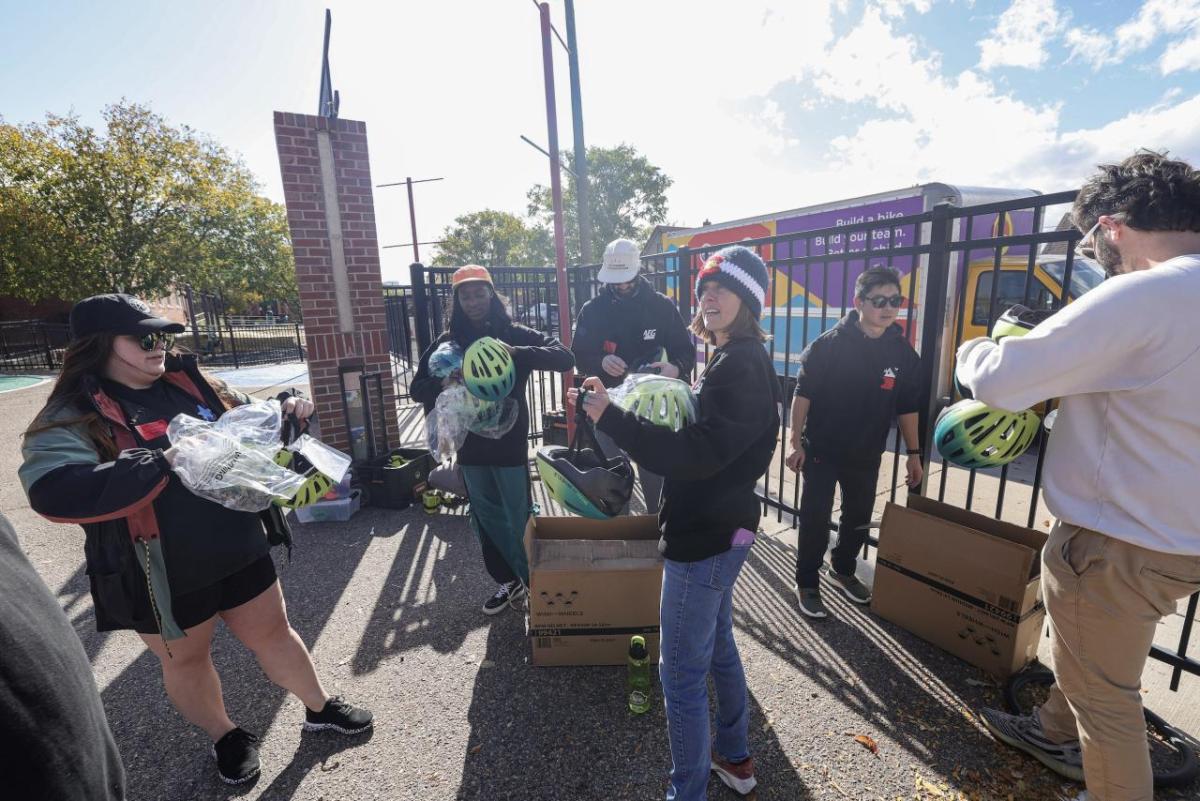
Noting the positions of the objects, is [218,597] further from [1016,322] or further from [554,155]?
[554,155]

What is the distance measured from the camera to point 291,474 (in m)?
2.13

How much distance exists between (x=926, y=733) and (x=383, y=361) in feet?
18.1

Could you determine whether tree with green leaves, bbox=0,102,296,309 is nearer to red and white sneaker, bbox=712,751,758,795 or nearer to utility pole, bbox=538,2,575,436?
utility pole, bbox=538,2,575,436

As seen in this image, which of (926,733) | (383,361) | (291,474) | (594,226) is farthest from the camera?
(594,226)

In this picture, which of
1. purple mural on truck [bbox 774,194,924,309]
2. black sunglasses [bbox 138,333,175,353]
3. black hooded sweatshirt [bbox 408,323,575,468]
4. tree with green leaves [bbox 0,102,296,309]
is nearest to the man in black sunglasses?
black hooded sweatshirt [bbox 408,323,575,468]

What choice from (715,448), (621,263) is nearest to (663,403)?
(715,448)

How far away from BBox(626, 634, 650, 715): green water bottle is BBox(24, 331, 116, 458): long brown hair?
239 centimetres

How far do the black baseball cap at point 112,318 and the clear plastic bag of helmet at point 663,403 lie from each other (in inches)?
68.3

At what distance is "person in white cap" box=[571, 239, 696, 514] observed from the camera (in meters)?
4.13

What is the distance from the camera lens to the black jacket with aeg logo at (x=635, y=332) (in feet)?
13.6

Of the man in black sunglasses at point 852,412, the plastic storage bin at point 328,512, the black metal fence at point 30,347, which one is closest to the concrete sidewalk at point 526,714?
the man in black sunglasses at point 852,412


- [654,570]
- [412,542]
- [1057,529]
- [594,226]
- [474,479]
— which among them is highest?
[594,226]

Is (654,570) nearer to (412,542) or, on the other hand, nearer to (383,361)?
(412,542)

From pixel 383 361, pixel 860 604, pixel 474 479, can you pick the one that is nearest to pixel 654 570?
pixel 474 479
